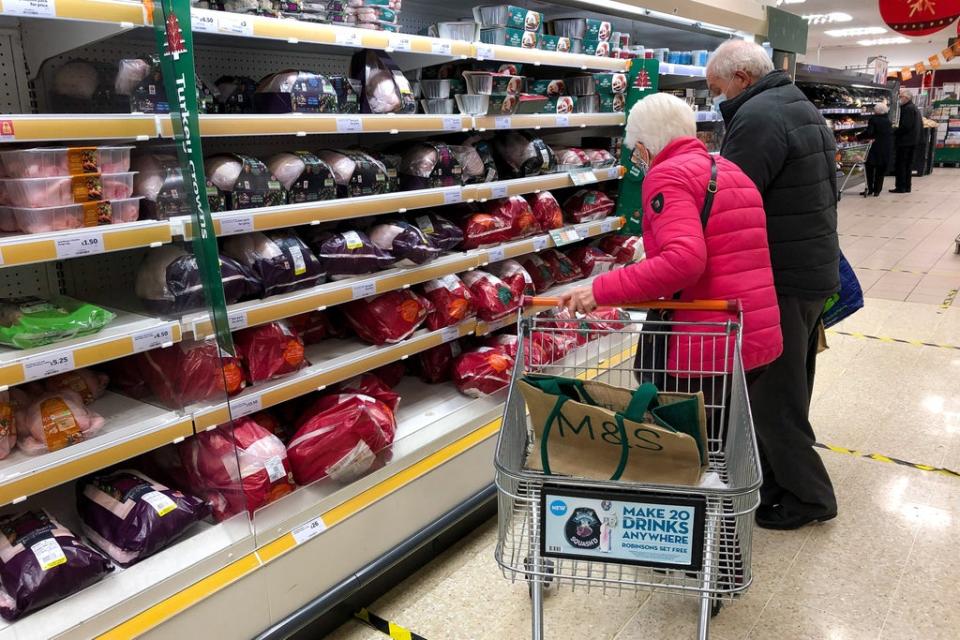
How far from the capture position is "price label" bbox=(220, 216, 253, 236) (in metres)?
2.15

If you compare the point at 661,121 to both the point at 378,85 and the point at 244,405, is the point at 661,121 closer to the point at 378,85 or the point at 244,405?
the point at 378,85

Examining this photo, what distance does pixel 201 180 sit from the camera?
1.94 m

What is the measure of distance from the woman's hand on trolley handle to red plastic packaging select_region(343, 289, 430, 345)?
934 mm

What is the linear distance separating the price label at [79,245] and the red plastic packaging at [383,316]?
1.13 m

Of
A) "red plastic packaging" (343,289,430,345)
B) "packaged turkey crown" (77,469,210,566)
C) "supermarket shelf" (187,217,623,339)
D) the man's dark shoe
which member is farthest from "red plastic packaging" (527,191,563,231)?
"packaged turkey crown" (77,469,210,566)

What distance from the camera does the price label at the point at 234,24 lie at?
6.68 ft

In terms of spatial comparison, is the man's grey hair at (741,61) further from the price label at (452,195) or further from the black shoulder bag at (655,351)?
the price label at (452,195)

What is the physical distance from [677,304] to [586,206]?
210cm

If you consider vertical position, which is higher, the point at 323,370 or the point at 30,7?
the point at 30,7

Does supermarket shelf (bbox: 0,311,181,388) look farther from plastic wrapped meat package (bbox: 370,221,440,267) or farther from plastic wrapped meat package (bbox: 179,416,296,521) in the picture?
plastic wrapped meat package (bbox: 370,221,440,267)

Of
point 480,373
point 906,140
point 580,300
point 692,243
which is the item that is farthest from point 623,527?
point 906,140

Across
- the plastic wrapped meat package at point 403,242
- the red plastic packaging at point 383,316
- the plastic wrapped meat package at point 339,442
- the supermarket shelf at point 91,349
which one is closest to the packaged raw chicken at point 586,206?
the plastic wrapped meat package at point 403,242

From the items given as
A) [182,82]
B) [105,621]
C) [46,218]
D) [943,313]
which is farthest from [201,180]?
[943,313]

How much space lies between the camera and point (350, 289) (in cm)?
261
